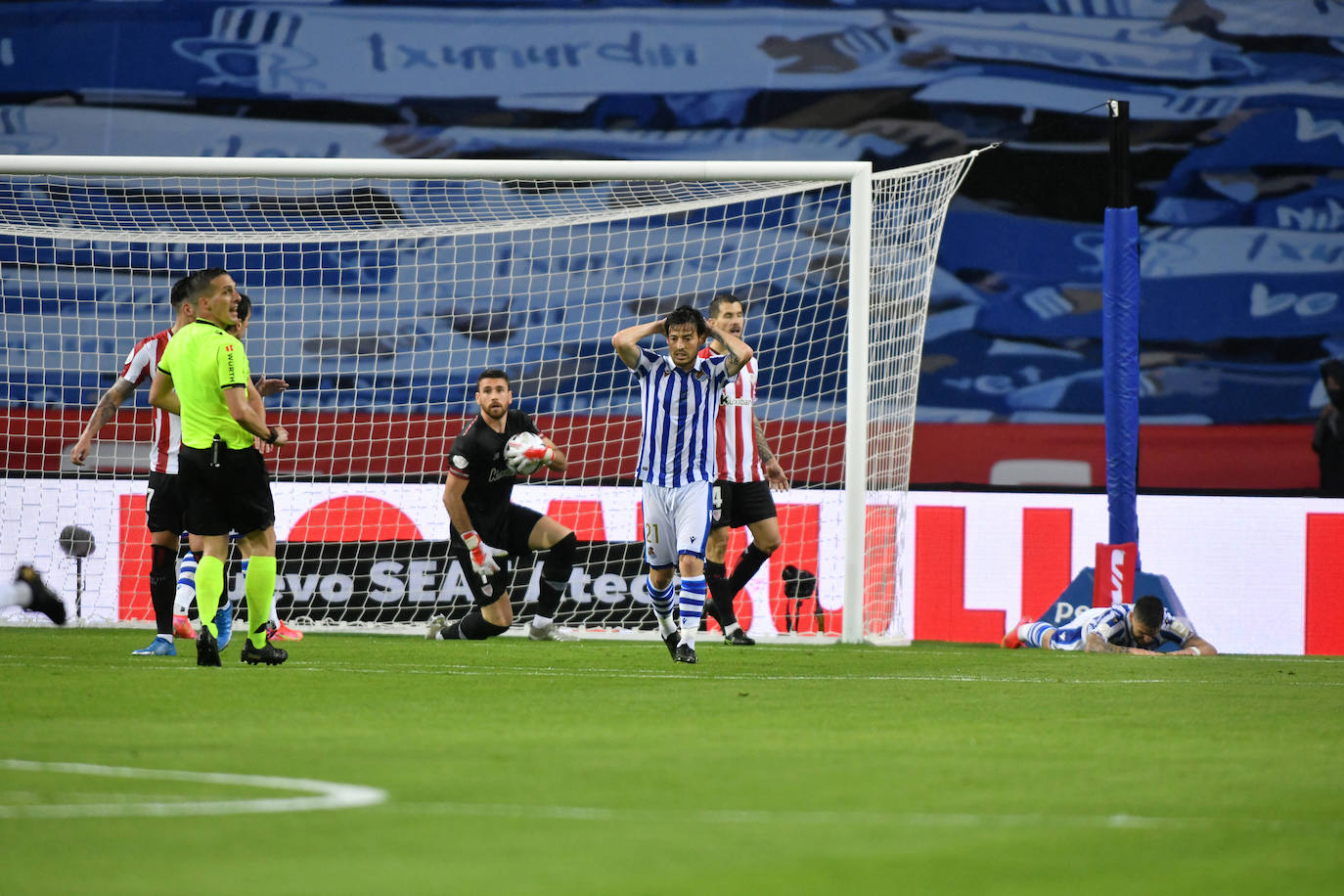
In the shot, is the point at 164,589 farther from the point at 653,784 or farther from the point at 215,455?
the point at 653,784

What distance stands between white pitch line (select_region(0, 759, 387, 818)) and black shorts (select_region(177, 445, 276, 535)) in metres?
3.24

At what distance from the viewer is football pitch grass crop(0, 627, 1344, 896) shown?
3.02 m

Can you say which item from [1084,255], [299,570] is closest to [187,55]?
[299,570]

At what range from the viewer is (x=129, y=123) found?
55.3 ft

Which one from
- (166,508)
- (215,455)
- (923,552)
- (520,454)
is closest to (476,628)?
(520,454)

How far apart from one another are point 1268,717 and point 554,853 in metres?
3.71

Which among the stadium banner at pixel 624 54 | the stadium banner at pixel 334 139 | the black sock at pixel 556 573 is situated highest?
the stadium banner at pixel 624 54

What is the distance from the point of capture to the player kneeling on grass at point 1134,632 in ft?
33.6

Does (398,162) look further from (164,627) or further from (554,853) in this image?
(554,853)

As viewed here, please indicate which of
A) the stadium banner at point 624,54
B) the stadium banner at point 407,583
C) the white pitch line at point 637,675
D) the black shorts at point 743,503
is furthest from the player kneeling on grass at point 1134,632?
the stadium banner at point 624,54

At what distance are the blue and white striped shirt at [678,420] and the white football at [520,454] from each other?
4.07 ft

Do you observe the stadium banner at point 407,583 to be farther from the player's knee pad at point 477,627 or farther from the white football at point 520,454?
the white football at point 520,454

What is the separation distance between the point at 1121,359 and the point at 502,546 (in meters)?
3.83

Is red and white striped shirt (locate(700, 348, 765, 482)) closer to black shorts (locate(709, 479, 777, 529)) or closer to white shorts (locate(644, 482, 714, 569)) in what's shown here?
Result: black shorts (locate(709, 479, 777, 529))
